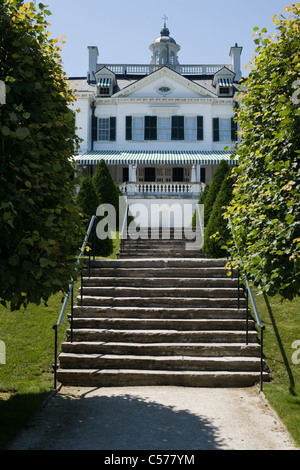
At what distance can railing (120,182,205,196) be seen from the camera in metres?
23.8

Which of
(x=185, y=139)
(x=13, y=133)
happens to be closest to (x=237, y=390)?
(x=13, y=133)

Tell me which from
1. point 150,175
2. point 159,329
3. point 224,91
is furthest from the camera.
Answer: point 224,91

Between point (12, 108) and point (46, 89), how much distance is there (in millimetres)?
796

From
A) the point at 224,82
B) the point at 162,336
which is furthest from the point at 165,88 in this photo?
the point at 162,336

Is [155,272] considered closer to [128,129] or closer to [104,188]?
[104,188]

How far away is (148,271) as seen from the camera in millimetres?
10195

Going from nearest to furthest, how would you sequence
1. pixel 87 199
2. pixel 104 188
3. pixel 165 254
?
pixel 165 254, pixel 87 199, pixel 104 188

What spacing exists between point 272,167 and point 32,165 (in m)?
3.23

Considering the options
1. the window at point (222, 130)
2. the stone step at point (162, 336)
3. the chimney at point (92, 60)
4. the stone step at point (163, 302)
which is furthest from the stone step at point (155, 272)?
the chimney at point (92, 60)

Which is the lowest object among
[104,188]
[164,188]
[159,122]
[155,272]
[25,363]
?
[25,363]

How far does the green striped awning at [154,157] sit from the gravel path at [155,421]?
71.6 ft

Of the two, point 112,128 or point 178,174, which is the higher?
point 112,128

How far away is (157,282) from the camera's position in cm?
979
